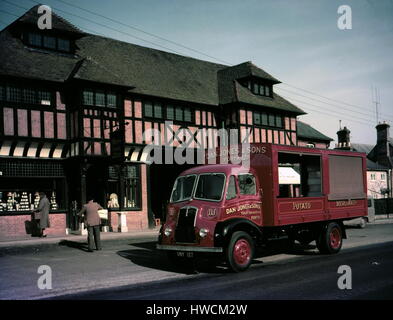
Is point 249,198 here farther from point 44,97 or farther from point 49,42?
point 49,42

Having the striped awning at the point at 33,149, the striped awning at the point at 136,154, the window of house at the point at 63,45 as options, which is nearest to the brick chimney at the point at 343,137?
the striped awning at the point at 136,154

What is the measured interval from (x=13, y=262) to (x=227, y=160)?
7440mm

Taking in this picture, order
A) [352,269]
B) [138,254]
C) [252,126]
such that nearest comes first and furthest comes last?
[352,269], [138,254], [252,126]

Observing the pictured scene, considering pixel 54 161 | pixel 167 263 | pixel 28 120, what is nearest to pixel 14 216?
pixel 54 161

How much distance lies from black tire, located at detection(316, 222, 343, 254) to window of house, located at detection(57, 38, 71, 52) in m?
17.8

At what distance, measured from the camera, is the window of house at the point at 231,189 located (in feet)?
34.7

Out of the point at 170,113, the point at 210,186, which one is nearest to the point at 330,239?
the point at 210,186

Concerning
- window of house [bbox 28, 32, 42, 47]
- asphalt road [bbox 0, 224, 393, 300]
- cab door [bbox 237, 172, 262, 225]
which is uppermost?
window of house [bbox 28, 32, 42, 47]

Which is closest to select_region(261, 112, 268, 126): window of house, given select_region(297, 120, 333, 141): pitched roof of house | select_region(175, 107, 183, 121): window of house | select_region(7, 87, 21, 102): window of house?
select_region(175, 107, 183, 121): window of house

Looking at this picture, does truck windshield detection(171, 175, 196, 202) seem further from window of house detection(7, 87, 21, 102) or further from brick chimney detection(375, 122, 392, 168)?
brick chimney detection(375, 122, 392, 168)

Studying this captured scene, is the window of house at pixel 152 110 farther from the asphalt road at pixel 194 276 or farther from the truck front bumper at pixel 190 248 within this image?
the truck front bumper at pixel 190 248

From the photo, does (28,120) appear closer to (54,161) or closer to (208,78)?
(54,161)

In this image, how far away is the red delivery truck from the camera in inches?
399
